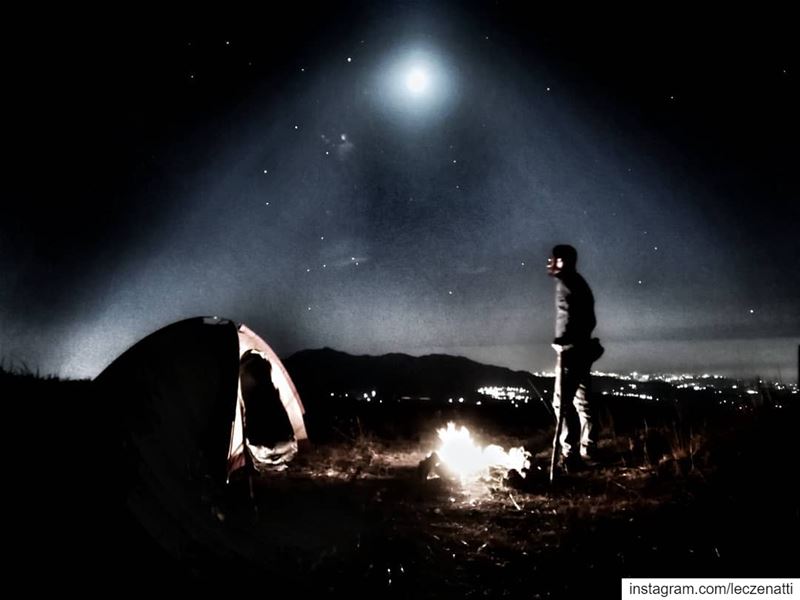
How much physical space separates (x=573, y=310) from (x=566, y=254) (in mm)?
878

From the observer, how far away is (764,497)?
4.56 m

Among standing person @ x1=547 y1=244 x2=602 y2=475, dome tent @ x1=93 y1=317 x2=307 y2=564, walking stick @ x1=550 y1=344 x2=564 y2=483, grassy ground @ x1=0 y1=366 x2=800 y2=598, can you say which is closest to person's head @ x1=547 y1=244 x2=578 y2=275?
standing person @ x1=547 y1=244 x2=602 y2=475

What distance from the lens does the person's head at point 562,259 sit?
726cm

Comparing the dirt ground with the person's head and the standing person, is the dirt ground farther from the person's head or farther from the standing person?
the person's head

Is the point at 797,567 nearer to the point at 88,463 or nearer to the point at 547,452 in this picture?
the point at 547,452

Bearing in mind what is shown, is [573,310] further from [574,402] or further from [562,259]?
[574,402]

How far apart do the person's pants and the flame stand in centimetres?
81

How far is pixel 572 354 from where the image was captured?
700 cm

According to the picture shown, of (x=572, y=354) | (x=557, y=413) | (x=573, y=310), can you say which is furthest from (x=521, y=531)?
(x=573, y=310)

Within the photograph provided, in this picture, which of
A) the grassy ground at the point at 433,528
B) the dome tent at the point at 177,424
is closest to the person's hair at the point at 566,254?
the grassy ground at the point at 433,528

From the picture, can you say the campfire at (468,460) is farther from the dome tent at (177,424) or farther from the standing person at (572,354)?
the dome tent at (177,424)

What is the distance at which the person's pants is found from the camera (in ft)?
22.8

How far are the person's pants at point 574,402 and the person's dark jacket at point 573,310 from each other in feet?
0.78

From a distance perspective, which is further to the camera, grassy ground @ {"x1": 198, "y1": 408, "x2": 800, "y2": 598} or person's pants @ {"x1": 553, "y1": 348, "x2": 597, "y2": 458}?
person's pants @ {"x1": 553, "y1": 348, "x2": 597, "y2": 458}
